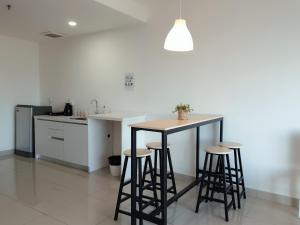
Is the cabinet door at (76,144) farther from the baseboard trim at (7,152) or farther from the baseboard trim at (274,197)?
the baseboard trim at (274,197)

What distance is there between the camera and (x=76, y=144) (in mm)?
4180

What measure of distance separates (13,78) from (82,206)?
3.59m

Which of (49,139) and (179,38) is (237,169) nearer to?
(179,38)

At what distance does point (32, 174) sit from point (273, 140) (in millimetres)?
3592

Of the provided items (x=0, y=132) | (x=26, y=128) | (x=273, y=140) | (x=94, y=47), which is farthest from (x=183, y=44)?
(x=0, y=132)

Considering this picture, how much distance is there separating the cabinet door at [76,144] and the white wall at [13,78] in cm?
172

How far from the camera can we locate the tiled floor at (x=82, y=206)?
8.39 feet

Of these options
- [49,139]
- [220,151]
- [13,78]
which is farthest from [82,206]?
[13,78]

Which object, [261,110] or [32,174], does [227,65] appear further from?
[32,174]

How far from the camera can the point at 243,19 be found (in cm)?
310

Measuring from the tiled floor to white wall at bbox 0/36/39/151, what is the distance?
162 cm

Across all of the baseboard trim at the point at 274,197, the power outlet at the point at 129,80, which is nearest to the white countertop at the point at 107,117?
the power outlet at the point at 129,80

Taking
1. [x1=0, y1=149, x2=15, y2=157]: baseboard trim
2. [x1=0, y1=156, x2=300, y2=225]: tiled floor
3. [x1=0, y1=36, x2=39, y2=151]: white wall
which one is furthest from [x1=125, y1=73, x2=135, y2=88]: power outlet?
[x1=0, y1=149, x2=15, y2=157]: baseboard trim

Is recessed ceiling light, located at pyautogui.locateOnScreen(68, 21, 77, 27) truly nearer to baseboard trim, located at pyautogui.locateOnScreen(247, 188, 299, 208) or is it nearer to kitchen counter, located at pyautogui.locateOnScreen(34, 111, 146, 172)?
kitchen counter, located at pyautogui.locateOnScreen(34, 111, 146, 172)
